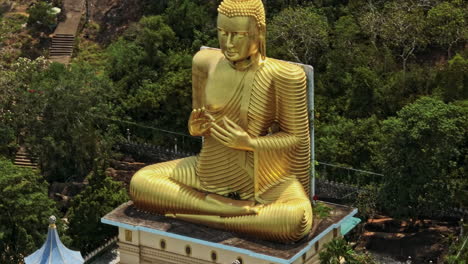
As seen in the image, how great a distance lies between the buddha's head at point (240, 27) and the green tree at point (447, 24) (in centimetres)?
817

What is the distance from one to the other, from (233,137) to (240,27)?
202 centimetres

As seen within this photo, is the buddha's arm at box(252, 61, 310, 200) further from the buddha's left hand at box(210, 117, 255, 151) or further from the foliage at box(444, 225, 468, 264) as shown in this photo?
the foliage at box(444, 225, 468, 264)

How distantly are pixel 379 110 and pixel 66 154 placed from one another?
282 inches

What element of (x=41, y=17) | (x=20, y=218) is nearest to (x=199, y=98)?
(x=20, y=218)

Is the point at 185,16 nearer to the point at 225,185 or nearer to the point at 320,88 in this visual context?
the point at 320,88

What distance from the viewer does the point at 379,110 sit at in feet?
105

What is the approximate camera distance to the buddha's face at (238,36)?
84.5 feet

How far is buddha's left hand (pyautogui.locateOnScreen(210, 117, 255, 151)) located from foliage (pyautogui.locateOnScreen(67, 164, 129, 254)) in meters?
3.59

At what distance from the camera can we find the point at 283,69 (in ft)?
85.0

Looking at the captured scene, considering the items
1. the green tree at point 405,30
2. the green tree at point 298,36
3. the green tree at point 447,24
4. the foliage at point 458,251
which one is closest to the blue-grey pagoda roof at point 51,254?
the foliage at point 458,251

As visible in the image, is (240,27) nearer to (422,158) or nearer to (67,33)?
(422,158)

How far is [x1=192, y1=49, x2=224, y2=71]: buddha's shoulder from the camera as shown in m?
26.7

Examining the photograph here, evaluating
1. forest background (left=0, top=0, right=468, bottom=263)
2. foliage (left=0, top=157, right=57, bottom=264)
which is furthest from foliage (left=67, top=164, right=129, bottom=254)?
foliage (left=0, top=157, right=57, bottom=264)

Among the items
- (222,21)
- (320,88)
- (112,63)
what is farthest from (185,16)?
(222,21)
